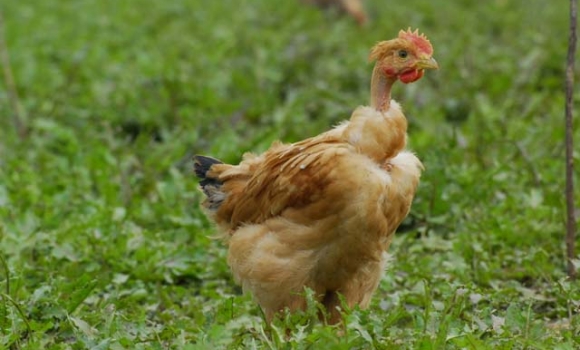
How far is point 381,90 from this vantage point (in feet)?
17.5

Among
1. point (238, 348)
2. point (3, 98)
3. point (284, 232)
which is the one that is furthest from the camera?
point (3, 98)

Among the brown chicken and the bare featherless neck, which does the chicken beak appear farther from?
the bare featherless neck

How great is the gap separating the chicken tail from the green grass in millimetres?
605

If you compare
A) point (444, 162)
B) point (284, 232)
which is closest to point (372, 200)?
point (284, 232)

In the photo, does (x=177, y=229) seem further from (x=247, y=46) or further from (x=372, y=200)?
(x=247, y=46)

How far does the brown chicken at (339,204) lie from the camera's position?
5117 millimetres

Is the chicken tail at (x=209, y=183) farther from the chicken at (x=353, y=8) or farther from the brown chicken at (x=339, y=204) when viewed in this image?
the chicken at (x=353, y=8)

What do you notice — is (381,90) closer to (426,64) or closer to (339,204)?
(426,64)

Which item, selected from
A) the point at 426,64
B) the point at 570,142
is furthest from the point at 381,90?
the point at 570,142

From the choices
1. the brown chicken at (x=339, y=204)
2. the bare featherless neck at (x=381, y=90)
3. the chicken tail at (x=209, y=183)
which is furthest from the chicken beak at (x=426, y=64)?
the chicken tail at (x=209, y=183)

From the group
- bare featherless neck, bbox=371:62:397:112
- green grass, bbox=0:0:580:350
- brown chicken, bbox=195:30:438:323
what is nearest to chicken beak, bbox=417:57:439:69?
brown chicken, bbox=195:30:438:323

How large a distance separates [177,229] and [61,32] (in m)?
6.12

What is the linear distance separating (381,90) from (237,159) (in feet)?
10.1

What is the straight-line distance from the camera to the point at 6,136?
937cm
